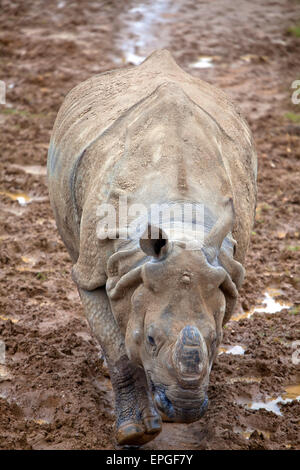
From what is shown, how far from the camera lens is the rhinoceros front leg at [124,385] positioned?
15.2 ft

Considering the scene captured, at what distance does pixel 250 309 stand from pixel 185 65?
5.59 m

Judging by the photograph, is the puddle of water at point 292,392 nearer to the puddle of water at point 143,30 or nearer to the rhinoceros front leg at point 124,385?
the rhinoceros front leg at point 124,385

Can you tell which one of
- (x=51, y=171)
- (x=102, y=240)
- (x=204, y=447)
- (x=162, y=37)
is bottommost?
(x=162, y=37)

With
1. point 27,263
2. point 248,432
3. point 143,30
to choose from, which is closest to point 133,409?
point 248,432

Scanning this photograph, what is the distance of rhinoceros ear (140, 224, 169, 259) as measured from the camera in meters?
3.84

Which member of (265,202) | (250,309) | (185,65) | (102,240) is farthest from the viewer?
(185,65)

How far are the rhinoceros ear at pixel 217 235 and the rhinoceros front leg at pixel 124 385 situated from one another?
88 centimetres

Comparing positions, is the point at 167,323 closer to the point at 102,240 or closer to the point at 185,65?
the point at 102,240

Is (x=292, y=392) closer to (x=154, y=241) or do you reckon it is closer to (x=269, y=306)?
(x=269, y=306)

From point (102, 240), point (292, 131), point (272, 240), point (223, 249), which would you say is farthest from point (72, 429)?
point (292, 131)

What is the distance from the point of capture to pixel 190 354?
367 cm

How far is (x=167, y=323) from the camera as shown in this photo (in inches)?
150

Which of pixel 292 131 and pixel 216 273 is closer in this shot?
pixel 216 273

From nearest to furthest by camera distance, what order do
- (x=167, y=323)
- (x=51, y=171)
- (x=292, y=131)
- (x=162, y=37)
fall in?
(x=167, y=323), (x=51, y=171), (x=292, y=131), (x=162, y=37)
